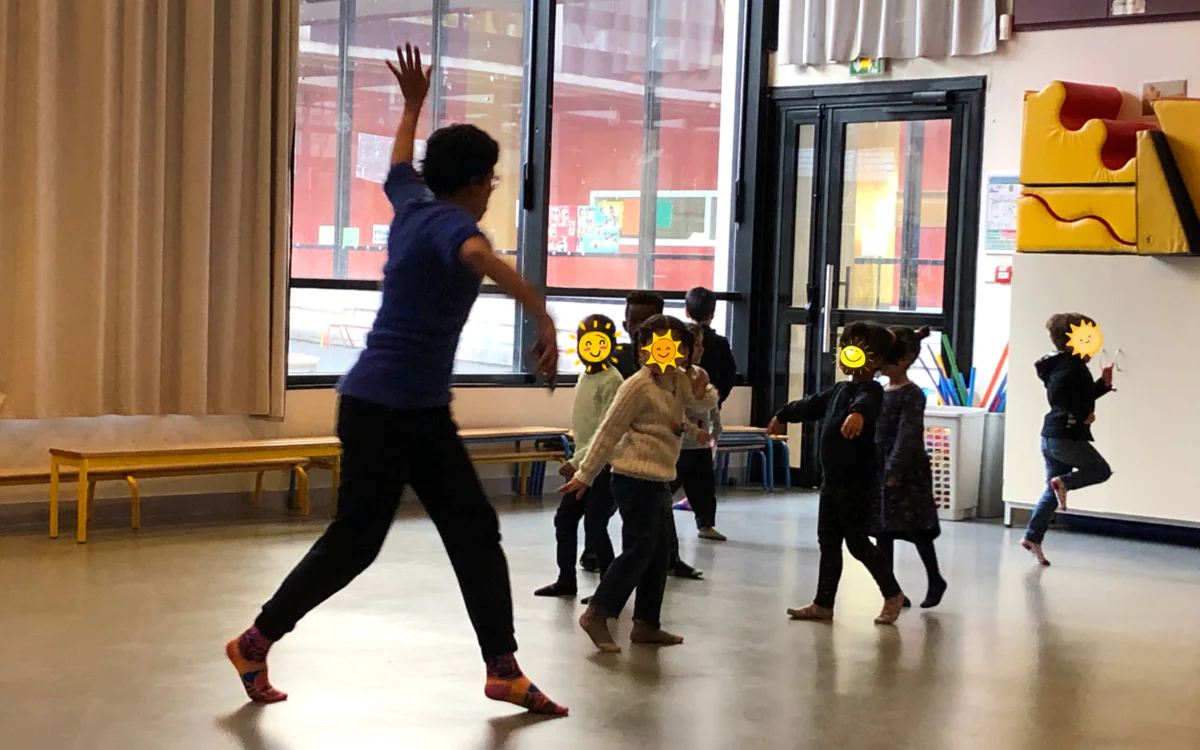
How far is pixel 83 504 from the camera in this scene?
6379mm

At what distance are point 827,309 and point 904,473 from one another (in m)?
3.87

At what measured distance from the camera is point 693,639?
4840 mm

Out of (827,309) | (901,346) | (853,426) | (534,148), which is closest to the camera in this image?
(853,426)

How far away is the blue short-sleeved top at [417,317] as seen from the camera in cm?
361

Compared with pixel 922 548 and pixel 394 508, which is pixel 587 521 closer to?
pixel 922 548

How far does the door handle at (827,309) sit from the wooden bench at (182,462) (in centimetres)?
329

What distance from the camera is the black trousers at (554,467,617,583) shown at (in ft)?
17.7

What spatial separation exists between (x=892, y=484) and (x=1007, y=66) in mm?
3891

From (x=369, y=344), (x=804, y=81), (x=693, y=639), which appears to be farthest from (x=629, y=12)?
(x=369, y=344)

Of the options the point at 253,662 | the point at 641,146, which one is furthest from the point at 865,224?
the point at 253,662

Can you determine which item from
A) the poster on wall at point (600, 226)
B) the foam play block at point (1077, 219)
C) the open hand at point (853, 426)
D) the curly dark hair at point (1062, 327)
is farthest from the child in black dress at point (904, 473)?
the poster on wall at point (600, 226)

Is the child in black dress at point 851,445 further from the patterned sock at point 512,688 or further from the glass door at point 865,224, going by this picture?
the glass door at point 865,224

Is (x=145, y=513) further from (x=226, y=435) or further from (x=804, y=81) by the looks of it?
(x=804, y=81)

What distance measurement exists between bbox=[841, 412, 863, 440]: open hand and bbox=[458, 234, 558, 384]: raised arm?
6.01 feet
